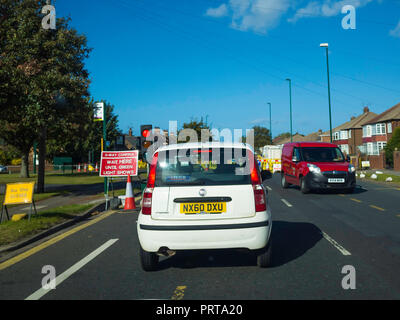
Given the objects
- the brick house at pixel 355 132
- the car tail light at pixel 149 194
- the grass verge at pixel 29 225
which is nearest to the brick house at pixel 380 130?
the brick house at pixel 355 132

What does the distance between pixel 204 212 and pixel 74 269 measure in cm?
208

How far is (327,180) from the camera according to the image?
1484 cm

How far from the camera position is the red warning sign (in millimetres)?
12859

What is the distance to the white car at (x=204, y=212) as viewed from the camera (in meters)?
4.77

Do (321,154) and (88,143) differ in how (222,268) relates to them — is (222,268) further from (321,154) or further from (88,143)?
(88,143)

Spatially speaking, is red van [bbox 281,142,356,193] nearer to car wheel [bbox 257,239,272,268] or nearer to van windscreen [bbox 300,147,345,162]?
van windscreen [bbox 300,147,345,162]

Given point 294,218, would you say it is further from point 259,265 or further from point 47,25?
point 47,25

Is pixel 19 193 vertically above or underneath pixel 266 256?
above

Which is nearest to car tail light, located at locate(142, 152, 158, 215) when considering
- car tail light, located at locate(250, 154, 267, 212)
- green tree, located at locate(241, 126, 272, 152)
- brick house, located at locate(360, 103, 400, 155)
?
car tail light, located at locate(250, 154, 267, 212)

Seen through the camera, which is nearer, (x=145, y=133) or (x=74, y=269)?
(x=74, y=269)

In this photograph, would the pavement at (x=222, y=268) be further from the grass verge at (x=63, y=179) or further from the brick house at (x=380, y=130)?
the brick house at (x=380, y=130)

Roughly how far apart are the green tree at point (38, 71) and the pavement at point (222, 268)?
309 inches

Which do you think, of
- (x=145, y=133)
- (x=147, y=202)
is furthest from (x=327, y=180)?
(x=147, y=202)
